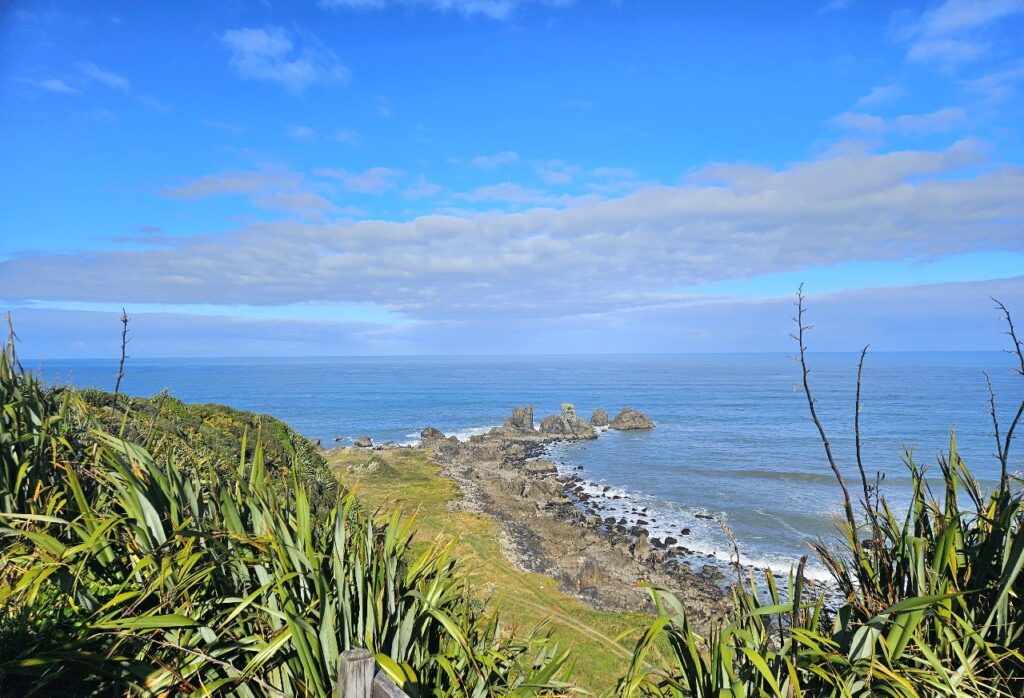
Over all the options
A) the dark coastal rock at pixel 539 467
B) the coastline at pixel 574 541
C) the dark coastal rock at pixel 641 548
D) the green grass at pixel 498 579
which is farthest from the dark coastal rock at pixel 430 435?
the dark coastal rock at pixel 641 548

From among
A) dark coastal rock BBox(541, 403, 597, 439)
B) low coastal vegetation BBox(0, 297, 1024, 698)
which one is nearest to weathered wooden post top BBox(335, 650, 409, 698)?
low coastal vegetation BBox(0, 297, 1024, 698)

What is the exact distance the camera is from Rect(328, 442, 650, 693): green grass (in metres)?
11.1

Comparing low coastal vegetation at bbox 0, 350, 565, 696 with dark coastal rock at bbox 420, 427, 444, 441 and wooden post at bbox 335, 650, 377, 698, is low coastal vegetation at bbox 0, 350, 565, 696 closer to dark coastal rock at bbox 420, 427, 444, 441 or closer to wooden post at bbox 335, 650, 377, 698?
wooden post at bbox 335, 650, 377, 698

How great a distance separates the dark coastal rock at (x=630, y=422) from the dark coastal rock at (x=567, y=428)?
3359 mm

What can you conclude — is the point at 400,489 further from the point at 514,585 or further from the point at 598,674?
the point at 598,674

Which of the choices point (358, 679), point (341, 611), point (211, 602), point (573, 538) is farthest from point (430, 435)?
point (358, 679)

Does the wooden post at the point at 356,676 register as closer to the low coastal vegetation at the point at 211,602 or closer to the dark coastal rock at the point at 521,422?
the low coastal vegetation at the point at 211,602

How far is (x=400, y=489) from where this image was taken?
28234 millimetres

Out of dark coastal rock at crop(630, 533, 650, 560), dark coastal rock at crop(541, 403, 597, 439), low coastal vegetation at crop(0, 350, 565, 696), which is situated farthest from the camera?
dark coastal rock at crop(541, 403, 597, 439)

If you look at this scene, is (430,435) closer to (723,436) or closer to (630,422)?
(630,422)

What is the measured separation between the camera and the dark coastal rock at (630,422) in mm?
54906

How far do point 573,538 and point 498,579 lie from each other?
19.9 ft

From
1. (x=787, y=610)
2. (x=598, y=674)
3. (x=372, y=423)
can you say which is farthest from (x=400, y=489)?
(x=372, y=423)

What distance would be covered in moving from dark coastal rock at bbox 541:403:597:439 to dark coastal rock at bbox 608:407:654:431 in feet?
11.0
